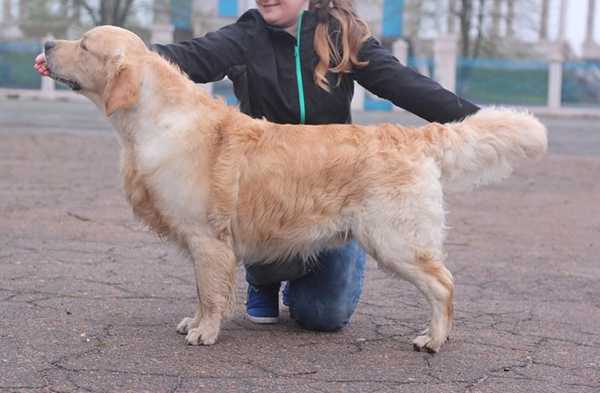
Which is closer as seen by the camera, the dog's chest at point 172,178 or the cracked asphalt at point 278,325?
the cracked asphalt at point 278,325

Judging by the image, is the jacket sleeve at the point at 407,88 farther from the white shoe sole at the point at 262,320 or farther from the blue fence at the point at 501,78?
the blue fence at the point at 501,78

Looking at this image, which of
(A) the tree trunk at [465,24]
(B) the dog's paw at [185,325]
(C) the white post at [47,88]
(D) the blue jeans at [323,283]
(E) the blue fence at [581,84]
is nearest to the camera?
(B) the dog's paw at [185,325]

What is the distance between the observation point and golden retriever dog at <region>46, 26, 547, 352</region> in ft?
15.3

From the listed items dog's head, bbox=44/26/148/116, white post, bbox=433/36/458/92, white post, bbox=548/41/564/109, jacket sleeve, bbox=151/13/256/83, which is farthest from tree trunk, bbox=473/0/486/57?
dog's head, bbox=44/26/148/116

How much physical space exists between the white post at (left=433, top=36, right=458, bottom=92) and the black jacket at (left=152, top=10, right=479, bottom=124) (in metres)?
36.2

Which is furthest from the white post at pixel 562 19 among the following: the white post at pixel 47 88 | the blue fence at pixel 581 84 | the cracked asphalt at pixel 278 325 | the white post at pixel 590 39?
the cracked asphalt at pixel 278 325

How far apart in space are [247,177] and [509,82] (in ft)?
119

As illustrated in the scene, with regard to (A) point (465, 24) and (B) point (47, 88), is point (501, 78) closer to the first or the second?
(A) point (465, 24)

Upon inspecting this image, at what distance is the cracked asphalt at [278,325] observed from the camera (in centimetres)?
429

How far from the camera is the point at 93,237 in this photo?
783 centimetres

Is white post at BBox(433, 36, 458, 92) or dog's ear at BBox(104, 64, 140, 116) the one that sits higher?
dog's ear at BBox(104, 64, 140, 116)

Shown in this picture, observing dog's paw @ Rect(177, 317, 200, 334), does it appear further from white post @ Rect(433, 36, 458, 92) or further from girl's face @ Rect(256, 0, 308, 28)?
white post @ Rect(433, 36, 458, 92)

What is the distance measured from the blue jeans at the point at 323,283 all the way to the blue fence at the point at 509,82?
114 ft

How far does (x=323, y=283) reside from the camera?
5371 mm
